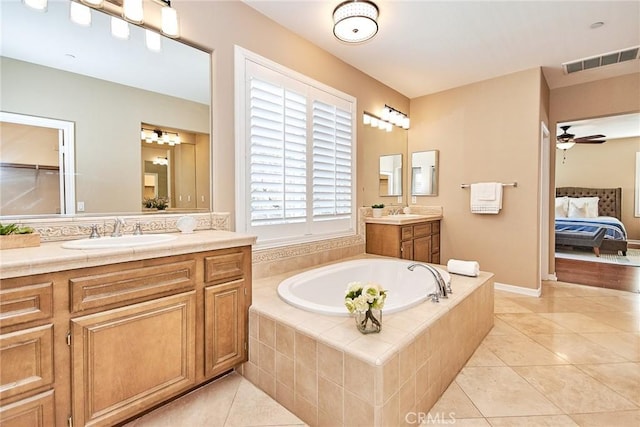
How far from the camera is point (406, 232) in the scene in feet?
11.2

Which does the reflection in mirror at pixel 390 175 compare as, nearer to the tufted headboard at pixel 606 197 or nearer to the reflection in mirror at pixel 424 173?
the reflection in mirror at pixel 424 173

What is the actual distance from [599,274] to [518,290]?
6.40ft

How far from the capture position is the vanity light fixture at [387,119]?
361 cm

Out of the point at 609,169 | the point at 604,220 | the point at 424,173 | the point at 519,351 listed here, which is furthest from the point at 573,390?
the point at 609,169

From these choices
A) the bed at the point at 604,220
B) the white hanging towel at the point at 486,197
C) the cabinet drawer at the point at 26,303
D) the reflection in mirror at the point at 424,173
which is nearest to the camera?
the cabinet drawer at the point at 26,303

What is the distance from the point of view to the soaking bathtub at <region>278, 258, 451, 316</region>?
7.31 feet

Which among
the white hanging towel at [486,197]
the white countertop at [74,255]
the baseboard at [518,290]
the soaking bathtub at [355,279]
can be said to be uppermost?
the white hanging towel at [486,197]

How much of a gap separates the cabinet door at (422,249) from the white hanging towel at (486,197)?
2.30 feet

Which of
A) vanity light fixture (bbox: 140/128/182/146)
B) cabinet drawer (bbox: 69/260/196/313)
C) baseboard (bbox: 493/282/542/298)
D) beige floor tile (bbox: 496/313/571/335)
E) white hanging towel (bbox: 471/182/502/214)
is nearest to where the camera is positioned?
cabinet drawer (bbox: 69/260/196/313)


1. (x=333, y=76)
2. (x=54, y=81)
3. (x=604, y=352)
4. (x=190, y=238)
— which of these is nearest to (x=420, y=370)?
(x=190, y=238)

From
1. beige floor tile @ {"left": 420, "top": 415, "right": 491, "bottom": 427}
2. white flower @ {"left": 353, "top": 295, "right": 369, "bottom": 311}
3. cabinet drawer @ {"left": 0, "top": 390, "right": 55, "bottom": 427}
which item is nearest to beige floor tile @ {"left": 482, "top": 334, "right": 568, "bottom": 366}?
beige floor tile @ {"left": 420, "top": 415, "right": 491, "bottom": 427}

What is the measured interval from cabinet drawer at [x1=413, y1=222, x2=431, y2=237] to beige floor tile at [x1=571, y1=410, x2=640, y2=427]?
7.24ft

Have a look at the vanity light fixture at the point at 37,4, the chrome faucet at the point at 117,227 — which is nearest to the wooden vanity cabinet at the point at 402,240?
the chrome faucet at the point at 117,227

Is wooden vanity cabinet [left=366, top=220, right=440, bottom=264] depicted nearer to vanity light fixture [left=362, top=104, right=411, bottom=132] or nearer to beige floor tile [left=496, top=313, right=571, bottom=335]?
beige floor tile [left=496, top=313, right=571, bottom=335]
